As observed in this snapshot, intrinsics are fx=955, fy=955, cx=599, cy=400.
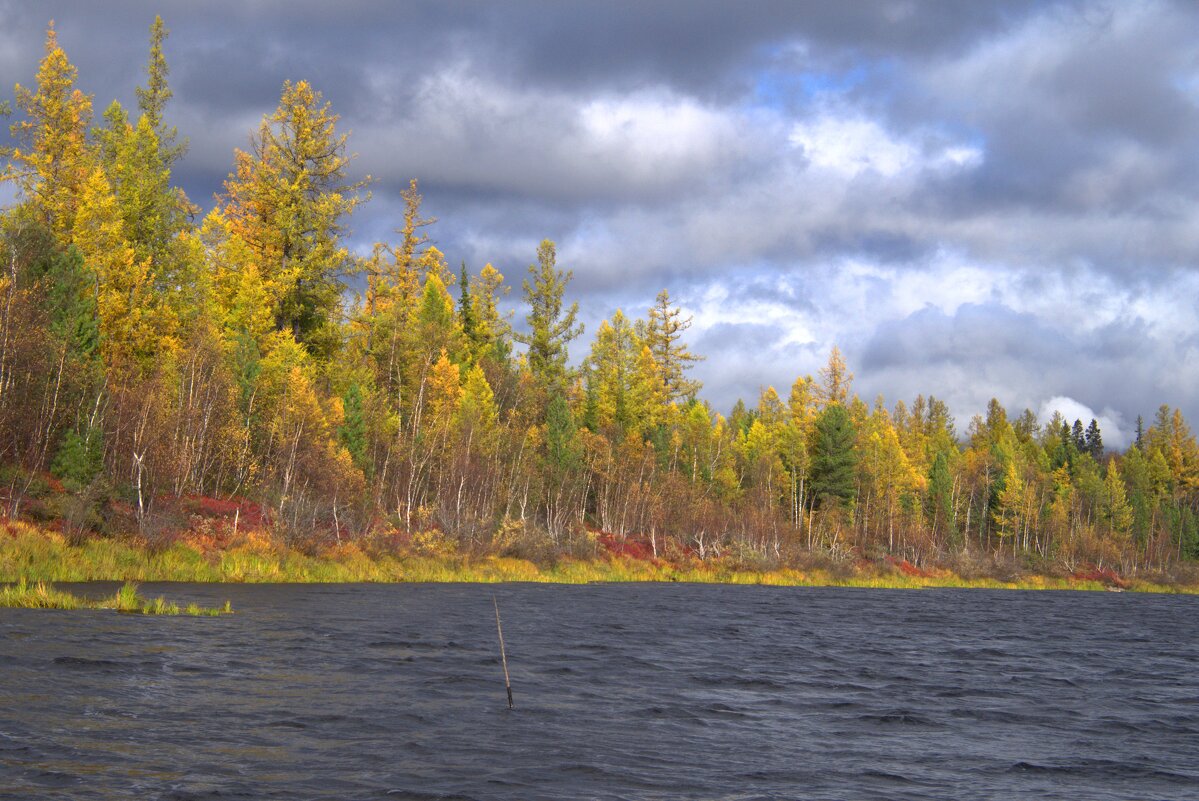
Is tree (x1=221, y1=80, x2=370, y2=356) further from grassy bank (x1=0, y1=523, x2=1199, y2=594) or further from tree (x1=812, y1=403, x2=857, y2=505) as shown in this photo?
tree (x1=812, y1=403, x2=857, y2=505)

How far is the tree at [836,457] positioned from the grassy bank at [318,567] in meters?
13.2

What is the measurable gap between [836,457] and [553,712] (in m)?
79.2

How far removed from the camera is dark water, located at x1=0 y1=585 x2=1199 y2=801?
38.9 ft

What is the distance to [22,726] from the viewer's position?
41.4 ft

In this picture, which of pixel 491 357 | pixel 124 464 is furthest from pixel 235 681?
pixel 491 357

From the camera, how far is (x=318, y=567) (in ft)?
140

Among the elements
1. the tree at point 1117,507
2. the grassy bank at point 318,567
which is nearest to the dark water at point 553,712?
the grassy bank at point 318,567

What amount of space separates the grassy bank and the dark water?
8.06 m

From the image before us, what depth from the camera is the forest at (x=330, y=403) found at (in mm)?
42312

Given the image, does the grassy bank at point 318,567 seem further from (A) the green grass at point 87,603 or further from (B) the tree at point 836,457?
(B) the tree at point 836,457

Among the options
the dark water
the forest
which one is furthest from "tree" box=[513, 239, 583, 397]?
the dark water

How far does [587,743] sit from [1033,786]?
626 centimetres

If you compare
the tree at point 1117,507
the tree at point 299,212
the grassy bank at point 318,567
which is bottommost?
the grassy bank at point 318,567

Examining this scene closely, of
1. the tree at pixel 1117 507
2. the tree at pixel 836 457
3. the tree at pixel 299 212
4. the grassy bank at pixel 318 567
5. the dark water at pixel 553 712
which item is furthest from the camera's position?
the tree at pixel 1117 507
